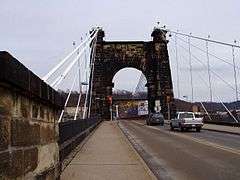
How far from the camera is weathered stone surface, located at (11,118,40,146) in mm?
4250

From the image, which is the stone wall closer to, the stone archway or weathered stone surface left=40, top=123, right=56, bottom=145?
weathered stone surface left=40, top=123, right=56, bottom=145

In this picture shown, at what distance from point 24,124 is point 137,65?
Answer: 73.6 m

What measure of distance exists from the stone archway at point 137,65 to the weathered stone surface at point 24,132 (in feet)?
228

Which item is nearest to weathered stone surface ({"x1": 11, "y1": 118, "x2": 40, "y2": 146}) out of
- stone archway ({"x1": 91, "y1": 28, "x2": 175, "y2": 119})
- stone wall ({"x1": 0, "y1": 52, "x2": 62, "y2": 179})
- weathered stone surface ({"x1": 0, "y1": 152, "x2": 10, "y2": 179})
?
stone wall ({"x1": 0, "y1": 52, "x2": 62, "y2": 179})

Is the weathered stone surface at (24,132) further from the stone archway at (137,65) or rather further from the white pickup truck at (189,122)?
the stone archway at (137,65)

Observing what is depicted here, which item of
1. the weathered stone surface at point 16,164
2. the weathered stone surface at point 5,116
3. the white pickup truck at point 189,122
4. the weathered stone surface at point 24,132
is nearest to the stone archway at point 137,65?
the white pickup truck at point 189,122

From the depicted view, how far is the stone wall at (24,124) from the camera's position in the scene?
3.90 meters

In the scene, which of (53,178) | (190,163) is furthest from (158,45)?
(53,178)

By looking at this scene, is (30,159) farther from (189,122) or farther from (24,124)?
(189,122)

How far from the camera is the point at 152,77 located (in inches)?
3093

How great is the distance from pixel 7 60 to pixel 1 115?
447 mm

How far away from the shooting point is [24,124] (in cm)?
472

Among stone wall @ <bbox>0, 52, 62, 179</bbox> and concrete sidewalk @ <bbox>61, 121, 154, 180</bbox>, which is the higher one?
stone wall @ <bbox>0, 52, 62, 179</bbox>

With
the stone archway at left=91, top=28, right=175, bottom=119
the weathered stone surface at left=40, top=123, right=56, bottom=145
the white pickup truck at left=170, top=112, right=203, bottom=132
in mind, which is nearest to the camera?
the weathered stone surface at left=40, top=123, right=56, bottom=145
